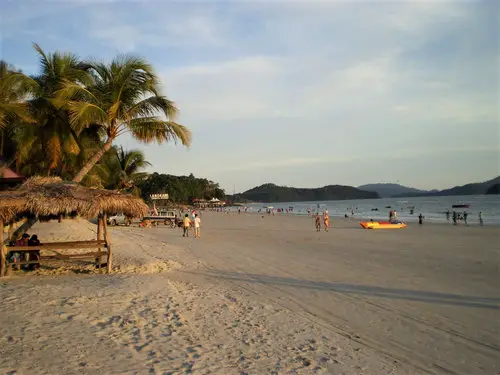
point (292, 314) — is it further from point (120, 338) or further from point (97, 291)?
point (97, 291)

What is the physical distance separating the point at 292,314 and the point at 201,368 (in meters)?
2.69

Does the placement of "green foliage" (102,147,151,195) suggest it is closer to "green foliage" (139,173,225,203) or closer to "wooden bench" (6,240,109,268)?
"wooden bench" (6,240,109,268)

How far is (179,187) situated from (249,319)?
94808mm

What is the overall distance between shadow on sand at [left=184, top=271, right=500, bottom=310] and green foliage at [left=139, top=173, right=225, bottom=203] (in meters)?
76.6

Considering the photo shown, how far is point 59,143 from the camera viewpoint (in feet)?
44.0

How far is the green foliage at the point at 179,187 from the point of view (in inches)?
3652

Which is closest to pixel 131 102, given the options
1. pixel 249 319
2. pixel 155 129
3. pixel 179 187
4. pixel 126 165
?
pixel 155 129

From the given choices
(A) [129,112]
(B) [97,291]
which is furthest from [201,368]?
(A) [129,112]

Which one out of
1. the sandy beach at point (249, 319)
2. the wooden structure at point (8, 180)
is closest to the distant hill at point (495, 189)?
the sandy beach at point (249, 319)

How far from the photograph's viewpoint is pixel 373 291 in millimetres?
8578

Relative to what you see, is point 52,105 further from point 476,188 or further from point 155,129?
point 476,188

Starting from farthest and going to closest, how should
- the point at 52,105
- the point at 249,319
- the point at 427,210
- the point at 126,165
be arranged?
1. the point at 427,210
2. the point at 126,165
3. the point at 52,105
4. the point at 249,319

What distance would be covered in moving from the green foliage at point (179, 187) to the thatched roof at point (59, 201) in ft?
249

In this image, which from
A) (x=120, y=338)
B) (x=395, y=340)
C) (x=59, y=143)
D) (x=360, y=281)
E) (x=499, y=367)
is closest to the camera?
(x=499, y=367)
